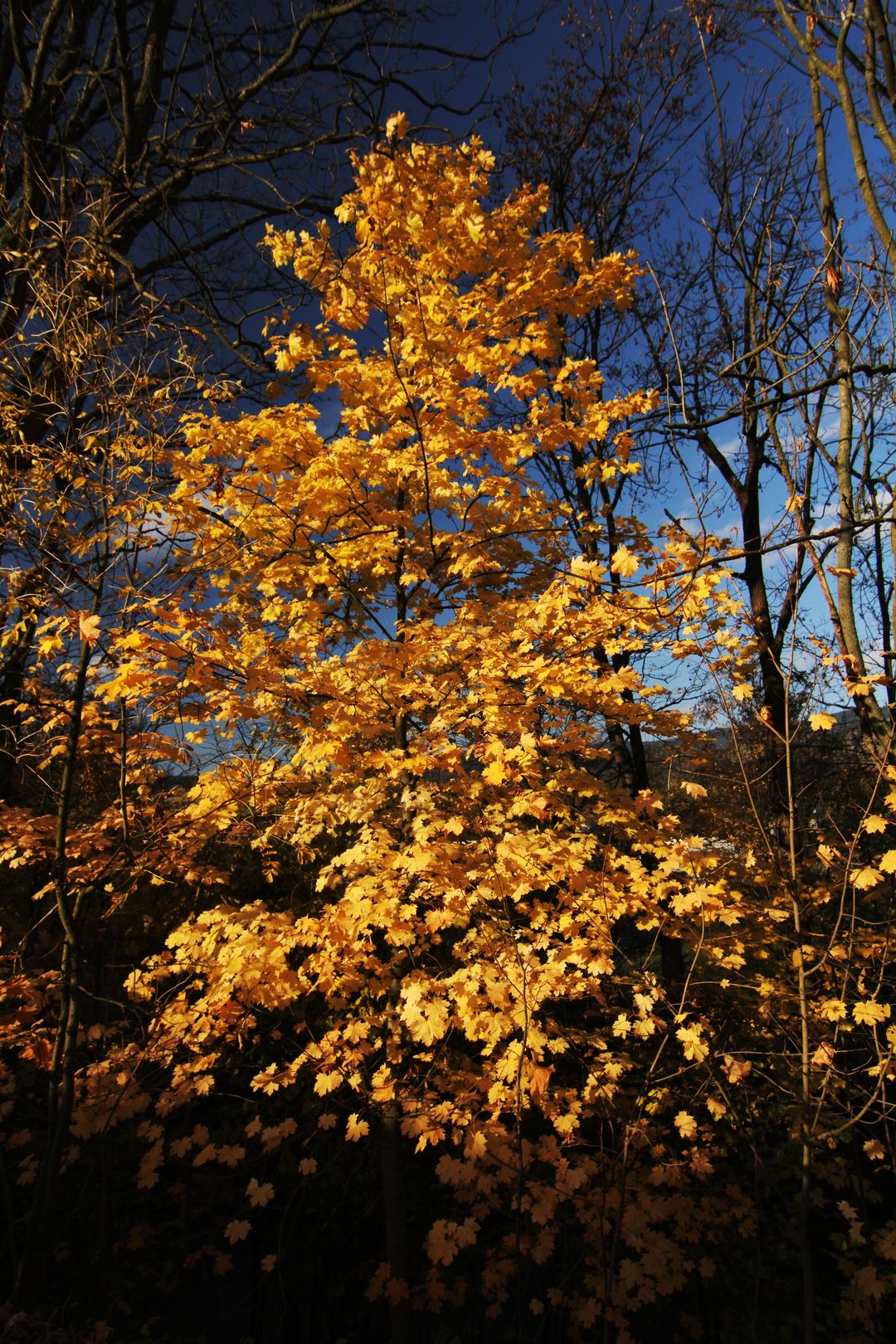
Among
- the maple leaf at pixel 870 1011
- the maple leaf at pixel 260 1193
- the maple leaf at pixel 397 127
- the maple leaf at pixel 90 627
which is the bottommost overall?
the maple leaf at pixel 260 1193

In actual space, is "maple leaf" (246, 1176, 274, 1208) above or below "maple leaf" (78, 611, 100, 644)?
below

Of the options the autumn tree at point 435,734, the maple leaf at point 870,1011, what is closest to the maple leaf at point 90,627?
the autumn tree at point 435,734

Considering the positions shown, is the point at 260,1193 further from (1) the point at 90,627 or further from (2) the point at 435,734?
(1) the point at 90,627

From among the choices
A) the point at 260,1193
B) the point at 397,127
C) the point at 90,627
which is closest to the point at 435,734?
the point at 90,627

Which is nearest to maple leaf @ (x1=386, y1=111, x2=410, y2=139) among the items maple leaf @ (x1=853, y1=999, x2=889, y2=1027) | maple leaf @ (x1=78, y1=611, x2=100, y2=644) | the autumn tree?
the autumn tree

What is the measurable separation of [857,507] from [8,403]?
5406mm

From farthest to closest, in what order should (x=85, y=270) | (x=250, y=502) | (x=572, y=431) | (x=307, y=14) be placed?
(x=307, y=14)
(x=572, y=431)
(x=250, y=502)
(x=85, y=270)

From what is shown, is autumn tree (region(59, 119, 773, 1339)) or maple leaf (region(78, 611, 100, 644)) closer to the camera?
maple leaf (region(78, 611, 100, 644))

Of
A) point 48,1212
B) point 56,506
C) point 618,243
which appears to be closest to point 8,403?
point 56,506

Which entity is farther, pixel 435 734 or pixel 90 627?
pixel 435 734

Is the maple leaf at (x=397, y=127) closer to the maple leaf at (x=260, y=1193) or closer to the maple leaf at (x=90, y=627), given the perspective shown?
the maple leaf at (x=90, y=627)

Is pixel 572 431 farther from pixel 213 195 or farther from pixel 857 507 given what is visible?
pixel 213 195

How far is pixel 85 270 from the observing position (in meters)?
2.99

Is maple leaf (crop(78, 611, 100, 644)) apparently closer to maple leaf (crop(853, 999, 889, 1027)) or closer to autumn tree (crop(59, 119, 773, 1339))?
autumn tree (crop(59, 119, 773, 1339))
